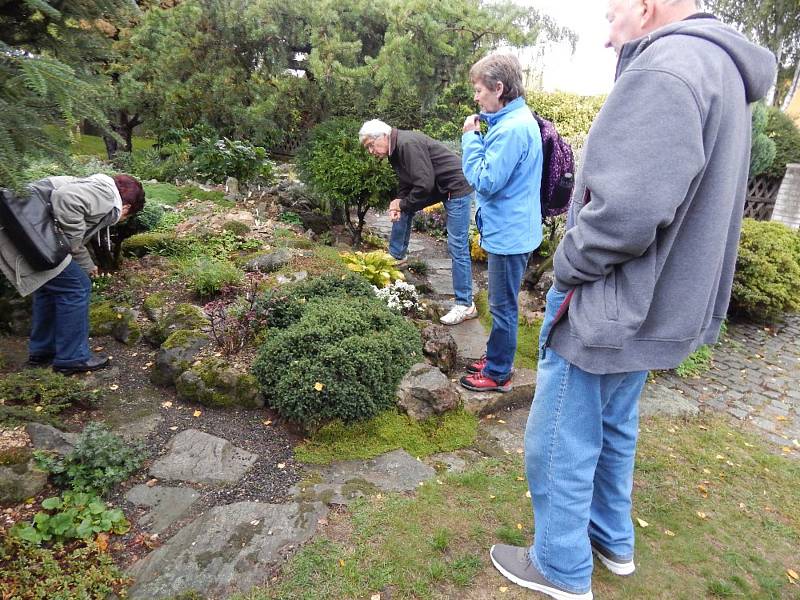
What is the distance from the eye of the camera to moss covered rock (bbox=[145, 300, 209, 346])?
4.40 metres

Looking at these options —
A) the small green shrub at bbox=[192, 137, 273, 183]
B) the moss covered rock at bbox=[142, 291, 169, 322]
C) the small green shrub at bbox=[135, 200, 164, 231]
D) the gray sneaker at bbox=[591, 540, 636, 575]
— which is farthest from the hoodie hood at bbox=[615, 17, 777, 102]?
the small green shrub at bbox=[192, 137, 273, 183]

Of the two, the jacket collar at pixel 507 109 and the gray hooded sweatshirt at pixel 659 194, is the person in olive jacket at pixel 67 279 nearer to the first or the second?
the jacket collar at pixel 507 109

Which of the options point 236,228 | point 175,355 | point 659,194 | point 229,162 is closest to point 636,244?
point 659,194

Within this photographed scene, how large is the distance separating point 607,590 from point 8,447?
3.11 meters

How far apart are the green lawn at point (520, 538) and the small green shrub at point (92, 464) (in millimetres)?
1121

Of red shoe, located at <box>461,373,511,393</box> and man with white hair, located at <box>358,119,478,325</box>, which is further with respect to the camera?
man with white hair, located at <box>358,119,478,325</box>

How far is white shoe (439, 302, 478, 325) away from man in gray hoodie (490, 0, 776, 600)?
3106 millimetres

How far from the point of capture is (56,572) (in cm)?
224

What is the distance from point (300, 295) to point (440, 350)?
126cm

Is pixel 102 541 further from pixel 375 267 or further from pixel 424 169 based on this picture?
pixel 424 169

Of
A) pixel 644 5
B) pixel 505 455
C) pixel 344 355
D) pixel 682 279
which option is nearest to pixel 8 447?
pixel 344 355

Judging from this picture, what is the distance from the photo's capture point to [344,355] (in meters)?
3.54

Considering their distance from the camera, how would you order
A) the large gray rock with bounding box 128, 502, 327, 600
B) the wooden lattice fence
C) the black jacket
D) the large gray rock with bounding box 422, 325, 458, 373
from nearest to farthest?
1. the large gray rock with bounding box 128, 502, 327, 600
2. the large gray rock with bounding box 422, 325, 458, 373
3. the black jacket
4. the wooden lattice fence

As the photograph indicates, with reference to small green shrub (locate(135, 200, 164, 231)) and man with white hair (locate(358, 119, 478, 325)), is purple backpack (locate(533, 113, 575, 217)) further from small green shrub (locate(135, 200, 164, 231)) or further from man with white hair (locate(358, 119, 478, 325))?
small green shrub (locate(135, 200, 164, 231))
